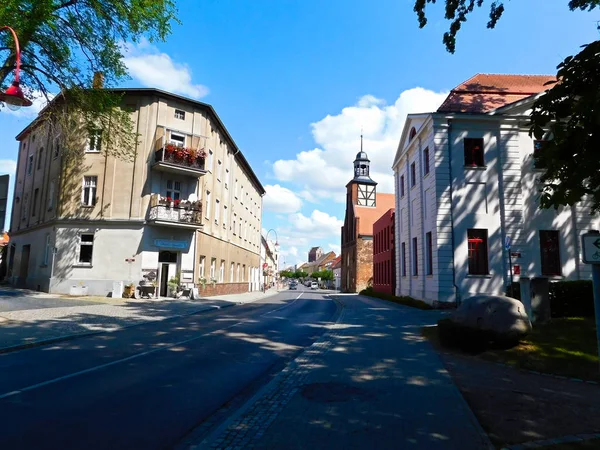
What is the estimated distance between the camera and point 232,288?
3900cm

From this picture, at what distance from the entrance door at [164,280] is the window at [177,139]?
7.99 meters

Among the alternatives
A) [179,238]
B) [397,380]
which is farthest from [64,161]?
[397,380]

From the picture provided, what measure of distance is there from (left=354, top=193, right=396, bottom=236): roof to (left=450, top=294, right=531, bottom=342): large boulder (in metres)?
49.9

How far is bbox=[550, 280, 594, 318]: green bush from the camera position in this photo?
45.1ft

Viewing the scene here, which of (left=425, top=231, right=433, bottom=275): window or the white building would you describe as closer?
the white building

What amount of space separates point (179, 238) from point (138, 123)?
308 inches

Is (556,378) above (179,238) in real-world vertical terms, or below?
below

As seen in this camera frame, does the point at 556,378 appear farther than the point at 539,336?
No

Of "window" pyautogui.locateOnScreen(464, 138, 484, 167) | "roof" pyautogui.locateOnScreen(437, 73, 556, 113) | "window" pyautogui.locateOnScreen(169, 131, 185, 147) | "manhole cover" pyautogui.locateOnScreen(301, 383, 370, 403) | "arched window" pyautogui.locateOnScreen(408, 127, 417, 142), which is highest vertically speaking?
"roof" pyautogui.locateOnScreen(437, 73, 556, 113)

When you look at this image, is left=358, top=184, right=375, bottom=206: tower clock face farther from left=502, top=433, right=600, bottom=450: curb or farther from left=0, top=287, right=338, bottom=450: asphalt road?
left=502, top=433, right=600, bottom=450: curb

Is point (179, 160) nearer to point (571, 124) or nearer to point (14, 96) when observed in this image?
point (14, 96)

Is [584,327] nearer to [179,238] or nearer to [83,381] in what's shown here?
[83,381]

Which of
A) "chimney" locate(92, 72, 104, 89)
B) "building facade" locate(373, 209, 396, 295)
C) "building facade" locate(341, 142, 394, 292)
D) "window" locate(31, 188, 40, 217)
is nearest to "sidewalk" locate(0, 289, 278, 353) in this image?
"chimney" locate(92, 72, 104, 89)

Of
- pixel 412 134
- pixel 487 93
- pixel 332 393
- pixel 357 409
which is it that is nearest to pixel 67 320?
pixel 332 393
